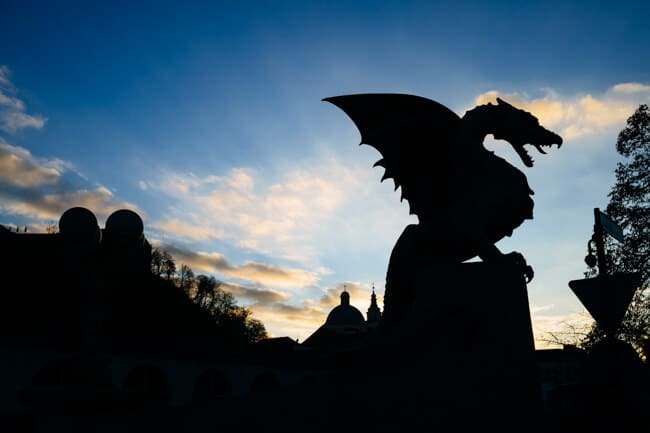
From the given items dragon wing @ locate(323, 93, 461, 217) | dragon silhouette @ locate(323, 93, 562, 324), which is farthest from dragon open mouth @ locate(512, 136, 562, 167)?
dragon wing @ locate(323, 93, 461, 217)

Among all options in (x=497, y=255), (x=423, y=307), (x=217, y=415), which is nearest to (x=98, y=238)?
(x=217, y=415)

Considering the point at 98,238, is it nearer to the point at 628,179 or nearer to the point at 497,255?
the point at 497,255

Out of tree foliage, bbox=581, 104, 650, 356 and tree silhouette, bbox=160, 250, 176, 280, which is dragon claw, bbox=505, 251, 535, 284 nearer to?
tree foliage, bbox=581, 104, 650, 356

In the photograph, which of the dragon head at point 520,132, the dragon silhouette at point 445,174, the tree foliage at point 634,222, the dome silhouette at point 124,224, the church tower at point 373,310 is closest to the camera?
the dragon silhouette at point 445,174

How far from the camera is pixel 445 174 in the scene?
4.96 meters

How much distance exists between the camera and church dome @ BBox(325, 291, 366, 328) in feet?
219

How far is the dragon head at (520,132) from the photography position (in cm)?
476

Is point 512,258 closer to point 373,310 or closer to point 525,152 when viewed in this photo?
point 525,152

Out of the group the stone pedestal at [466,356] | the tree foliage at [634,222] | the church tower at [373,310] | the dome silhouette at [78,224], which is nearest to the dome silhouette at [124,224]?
the dome silhouette at [78,224]

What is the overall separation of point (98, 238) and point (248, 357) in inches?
579

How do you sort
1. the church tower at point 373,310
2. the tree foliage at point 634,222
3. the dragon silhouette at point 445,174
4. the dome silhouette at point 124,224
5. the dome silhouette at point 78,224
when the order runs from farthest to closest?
the church tower at point 373,310 < the tree foliage at point 634,222 < the dome silhouette at point 124,224 < the dome silhouette at point 78,224 < the dragon silhouette at point 445,174

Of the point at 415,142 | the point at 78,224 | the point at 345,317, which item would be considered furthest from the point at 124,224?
the point at 345,317

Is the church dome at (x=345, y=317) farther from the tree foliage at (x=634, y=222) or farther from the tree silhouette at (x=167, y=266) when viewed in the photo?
the tree foliage at (x=634, y=222)

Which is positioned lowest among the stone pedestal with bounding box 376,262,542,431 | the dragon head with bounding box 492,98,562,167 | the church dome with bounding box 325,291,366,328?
the stone pedestal with bounding box 376,262,542,431
